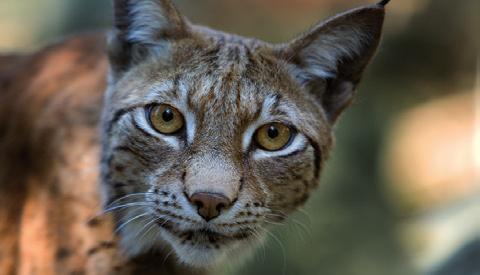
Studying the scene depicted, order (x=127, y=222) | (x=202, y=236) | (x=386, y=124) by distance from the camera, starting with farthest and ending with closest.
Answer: (x=386, y=124), (x=127, y=222), (x=202, y=236)

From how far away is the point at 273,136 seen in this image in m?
4.13

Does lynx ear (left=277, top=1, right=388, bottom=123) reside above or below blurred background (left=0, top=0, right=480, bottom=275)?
below

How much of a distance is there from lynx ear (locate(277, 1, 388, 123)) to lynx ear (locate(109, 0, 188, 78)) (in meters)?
0.66

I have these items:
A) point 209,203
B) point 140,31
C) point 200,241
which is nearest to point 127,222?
point 200,241

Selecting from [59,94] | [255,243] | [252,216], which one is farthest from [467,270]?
[59,94]

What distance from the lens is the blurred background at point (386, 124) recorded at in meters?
9.74

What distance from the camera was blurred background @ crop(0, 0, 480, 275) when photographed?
974cm

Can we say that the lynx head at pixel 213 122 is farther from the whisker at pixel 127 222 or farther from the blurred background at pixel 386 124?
the blurred background at pixel 386 124

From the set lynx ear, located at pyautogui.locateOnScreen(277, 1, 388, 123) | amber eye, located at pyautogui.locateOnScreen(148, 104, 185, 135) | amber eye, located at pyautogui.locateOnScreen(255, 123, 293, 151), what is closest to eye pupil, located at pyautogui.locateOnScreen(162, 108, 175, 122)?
amber eye, located at pyautogui.locateOnScreen(148, 104, 185, 135)

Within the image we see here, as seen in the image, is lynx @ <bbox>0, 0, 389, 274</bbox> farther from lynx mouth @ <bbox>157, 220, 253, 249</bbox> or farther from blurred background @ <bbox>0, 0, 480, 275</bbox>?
blurred background @ <bbox>0, 0, 480, 275</bbox>

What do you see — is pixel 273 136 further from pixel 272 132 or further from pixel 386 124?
pixel 386 124

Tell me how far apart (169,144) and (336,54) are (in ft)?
4.01

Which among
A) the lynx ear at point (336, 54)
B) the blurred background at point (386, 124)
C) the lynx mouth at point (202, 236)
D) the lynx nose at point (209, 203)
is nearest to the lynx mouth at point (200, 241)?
the lynx mouth at point (202, 236)

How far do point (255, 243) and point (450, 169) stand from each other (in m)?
8.25
